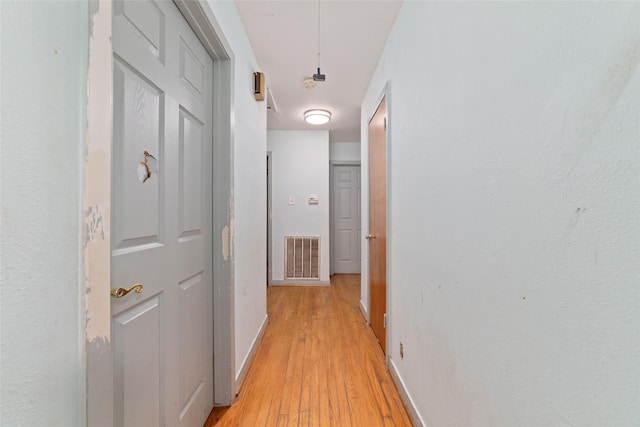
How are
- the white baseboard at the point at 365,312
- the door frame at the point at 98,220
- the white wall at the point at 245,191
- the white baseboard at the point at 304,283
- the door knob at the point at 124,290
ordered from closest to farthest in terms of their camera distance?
the door frame at the point at 98,220 < the door knob at the point at 124,290 < the white wall at the point at 245,191 < the white baseboard at the point at 365,312 < the white baseboard at the point at 304,283

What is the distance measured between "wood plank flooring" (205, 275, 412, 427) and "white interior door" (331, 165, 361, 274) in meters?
2.06

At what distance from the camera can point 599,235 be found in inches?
20.1

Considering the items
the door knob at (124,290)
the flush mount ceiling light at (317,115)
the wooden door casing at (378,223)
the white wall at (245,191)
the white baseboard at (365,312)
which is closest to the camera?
the door knob at (124,290)

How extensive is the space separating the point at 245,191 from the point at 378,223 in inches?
45.1

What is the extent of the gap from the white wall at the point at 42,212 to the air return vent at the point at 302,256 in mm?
3611

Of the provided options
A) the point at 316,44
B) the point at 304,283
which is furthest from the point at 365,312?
the point at 316,44

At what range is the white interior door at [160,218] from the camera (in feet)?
2.70

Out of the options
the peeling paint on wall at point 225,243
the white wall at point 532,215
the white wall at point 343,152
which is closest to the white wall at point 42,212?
the peeling paint on wall at point 225,243

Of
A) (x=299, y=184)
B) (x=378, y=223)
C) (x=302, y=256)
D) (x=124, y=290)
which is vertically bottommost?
(x=302, y=256)

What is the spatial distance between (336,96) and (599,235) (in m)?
2.87

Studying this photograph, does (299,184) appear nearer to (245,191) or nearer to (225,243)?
(245,191)

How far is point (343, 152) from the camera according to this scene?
495 centimetres

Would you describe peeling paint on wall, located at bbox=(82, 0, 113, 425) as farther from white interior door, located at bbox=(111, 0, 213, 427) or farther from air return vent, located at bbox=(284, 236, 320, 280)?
air return vent, located at bbox=(284, 236, 320, 280)

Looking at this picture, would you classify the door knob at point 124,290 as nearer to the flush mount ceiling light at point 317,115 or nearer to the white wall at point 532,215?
the white wall at point 532,215
